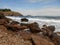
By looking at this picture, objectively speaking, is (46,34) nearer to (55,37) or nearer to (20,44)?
(55,37)

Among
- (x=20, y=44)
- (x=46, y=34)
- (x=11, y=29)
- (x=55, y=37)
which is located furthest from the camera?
(x=11, y=29)

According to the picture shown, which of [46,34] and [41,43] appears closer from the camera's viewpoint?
[41,43]

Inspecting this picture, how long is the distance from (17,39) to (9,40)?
1.74 ft

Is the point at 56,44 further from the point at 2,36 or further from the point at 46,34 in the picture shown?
the point at 2,36

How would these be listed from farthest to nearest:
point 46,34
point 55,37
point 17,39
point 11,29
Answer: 1. point 11,29
2. point 46,34
3. point 55,37
4. point 17,39

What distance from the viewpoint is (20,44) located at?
7.99 meters

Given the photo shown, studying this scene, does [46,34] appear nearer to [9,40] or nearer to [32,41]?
[32,41]

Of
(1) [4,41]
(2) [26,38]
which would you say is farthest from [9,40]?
(2) [26,38]

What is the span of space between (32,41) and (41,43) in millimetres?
496

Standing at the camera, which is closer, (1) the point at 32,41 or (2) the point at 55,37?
(1) the point at 32,41

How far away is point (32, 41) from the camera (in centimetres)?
849

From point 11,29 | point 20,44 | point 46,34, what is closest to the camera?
point 20,44

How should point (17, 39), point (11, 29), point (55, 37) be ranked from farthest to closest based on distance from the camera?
point (11, 29)
point (55, 37)
point (17, 39)

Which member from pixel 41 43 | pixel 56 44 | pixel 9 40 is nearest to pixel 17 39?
pixel 9 40
